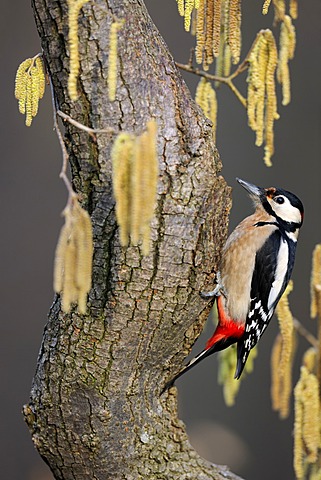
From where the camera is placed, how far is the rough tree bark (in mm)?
1620

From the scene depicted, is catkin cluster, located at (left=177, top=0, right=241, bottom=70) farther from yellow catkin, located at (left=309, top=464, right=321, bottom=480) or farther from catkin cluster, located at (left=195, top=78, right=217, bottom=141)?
yellow catkin, located at (left=309, top=464, right=321, bottom=480)

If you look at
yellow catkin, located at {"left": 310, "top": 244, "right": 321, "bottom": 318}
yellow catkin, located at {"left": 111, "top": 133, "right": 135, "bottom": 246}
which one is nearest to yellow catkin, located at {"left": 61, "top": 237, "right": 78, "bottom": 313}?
yellow catkin, located at {"left": 111, "top": 133, "right": 135, "bottom": 246}

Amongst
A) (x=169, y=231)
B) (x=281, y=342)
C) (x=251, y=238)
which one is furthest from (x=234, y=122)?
(x=169, y=231)

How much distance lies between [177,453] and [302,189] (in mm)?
2193

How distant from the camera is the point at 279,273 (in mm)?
2254

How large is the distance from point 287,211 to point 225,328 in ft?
1.53

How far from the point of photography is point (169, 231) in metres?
1.66

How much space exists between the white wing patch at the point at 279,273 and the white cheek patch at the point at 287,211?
0.36 feet

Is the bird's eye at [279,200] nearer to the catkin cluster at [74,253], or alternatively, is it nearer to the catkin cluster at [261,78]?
the catkin cluster at [261,78]

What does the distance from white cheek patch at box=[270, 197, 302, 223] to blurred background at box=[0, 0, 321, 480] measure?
125 centimetres

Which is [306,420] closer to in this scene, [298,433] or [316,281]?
[298,433]

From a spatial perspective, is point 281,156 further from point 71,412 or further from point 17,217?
point 71,412

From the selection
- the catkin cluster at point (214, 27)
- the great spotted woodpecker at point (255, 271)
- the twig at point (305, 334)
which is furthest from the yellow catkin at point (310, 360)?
the catkin cluster at point (214, 27)

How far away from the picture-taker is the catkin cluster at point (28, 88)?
1.59 metres
